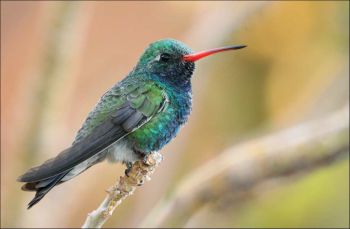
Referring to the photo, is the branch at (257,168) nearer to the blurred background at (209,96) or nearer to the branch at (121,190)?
the blurred background at (209,96)

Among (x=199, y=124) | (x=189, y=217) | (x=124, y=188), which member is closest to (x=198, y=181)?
(x=189, y=217)

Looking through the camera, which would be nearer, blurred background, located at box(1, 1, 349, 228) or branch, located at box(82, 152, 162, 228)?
branch, located at box(82, 152, 162, 228)

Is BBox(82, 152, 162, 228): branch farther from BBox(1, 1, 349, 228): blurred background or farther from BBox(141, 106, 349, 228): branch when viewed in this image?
BBox(1, 1, 349, 228): blurred background

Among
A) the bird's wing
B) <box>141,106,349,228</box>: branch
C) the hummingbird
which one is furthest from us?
<box>141,106,349,228</box>: branch

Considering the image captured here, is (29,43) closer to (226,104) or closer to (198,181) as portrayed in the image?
(226,104)

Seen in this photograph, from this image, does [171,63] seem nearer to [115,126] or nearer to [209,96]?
[115,126]

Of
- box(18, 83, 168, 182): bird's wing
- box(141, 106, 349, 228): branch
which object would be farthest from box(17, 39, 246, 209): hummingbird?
box(141, 106, 349, 228): branch

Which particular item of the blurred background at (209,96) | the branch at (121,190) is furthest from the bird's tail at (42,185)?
the blurred background at (209,96)
